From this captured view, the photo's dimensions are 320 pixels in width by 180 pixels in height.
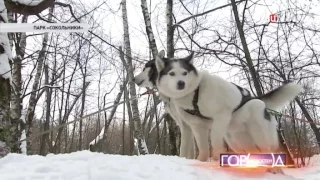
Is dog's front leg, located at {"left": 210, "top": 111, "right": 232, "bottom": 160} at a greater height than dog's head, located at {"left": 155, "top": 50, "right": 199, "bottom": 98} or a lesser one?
lesser

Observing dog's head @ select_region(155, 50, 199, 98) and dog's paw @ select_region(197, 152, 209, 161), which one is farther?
dog's paw @ select_region(197, 152, 209, 161)

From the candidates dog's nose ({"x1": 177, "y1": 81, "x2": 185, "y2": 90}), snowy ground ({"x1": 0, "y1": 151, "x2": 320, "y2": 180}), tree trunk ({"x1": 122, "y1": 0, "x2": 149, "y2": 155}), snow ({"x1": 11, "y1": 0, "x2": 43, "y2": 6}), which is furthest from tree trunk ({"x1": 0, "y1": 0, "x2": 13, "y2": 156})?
tree trunk ({"x1": 122, "y1": 0, "x2": 149, "y2": 155})

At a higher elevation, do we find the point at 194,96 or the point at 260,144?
the point at 194,96

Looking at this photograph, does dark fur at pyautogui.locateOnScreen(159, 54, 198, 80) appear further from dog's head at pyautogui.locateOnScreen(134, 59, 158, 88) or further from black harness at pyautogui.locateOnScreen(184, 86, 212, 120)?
dog's head at pyautogui.locateOnScreen(134, 59, 158, 88)

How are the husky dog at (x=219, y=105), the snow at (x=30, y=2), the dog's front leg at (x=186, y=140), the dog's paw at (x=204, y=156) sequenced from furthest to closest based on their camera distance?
the dog's front leg at (x=186, y=140), the snow at (x=30, y=2), the dog's paw at (x=204, y=156), the husky dog at (x=219, y=105)

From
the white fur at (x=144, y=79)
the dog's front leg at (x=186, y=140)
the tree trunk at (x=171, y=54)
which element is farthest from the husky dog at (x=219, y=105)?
the tree trunk at (x=171, y=54)

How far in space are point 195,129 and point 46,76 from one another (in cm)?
1595

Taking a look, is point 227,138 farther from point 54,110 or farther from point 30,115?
point 54,110

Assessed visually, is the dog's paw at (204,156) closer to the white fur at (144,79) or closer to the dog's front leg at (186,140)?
the dog's front leg at (186,140)

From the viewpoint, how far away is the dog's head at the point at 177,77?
461cm

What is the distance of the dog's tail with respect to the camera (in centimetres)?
456

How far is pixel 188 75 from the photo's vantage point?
15.5ft

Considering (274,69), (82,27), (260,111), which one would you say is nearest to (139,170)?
(82,27)

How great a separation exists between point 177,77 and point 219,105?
30.4 inches
